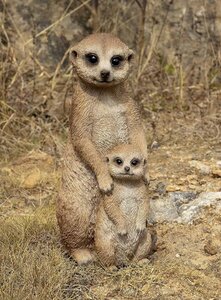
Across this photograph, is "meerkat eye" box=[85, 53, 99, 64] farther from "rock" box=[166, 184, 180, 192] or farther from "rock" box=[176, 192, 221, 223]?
"rock" box=[166, 184, 180, 192]

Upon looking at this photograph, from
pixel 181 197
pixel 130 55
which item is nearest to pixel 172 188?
pixel 181 197

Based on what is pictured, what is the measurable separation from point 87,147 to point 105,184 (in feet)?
0.70

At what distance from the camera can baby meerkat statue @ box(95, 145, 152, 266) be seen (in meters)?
3.49

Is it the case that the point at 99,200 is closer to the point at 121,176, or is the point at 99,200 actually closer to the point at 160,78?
the point at 121,176

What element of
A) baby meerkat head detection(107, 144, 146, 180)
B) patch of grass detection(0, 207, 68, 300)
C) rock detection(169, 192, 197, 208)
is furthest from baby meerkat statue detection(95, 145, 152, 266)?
rock detection(169, 192, 197, 208)

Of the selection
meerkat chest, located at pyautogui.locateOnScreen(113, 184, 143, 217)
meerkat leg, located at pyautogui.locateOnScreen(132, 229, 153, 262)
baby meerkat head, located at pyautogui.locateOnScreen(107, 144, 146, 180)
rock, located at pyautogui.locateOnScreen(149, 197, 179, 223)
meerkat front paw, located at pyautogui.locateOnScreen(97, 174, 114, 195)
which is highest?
baby meerkat head, located at pyautogui.locateOnScreen(107, 144, 146, 180)

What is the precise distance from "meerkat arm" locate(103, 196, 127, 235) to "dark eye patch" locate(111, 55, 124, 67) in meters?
0.68

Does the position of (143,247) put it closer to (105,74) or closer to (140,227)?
(140,227)

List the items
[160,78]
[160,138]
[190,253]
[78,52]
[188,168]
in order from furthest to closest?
[160,78] → [160,138] → [188,168] → [190,253] → [78,52]

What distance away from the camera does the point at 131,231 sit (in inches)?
141

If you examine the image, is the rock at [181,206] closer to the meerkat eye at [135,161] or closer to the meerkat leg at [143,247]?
the meerkat leg at [143,247]

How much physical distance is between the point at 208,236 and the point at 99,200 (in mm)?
746

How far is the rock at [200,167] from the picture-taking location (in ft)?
16.0

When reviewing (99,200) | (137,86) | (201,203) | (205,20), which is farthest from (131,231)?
(205,20)
